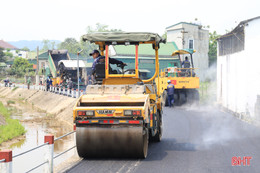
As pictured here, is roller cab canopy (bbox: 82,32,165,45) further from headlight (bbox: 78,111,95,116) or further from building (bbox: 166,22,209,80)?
building (bbox: 166,22,209,80)

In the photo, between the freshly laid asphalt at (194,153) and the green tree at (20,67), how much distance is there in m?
71.5

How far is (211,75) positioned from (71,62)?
84.9ft

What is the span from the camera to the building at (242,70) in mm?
22391

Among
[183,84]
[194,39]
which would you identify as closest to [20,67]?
[194,39]

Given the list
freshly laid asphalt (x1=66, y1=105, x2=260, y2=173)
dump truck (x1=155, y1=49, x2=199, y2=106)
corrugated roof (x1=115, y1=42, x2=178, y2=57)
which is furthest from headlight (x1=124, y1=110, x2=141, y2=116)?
corrugated roof (x1=115, y1=42, x2=178, y2=57)

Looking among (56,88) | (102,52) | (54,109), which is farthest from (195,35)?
(102,52)

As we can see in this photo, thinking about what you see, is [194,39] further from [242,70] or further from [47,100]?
[242,70]

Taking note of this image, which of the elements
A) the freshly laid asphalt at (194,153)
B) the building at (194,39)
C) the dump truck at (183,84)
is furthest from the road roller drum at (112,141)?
the building at (194,39)

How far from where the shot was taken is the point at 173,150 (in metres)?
11.1

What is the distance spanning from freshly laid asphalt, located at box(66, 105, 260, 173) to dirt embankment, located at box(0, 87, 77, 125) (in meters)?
15.9

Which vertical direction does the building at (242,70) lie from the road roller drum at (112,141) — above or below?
above

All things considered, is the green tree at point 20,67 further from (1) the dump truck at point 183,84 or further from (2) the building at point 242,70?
(1) the dump truck at point 183,84

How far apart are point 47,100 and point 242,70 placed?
24151mm

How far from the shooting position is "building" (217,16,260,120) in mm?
22391
